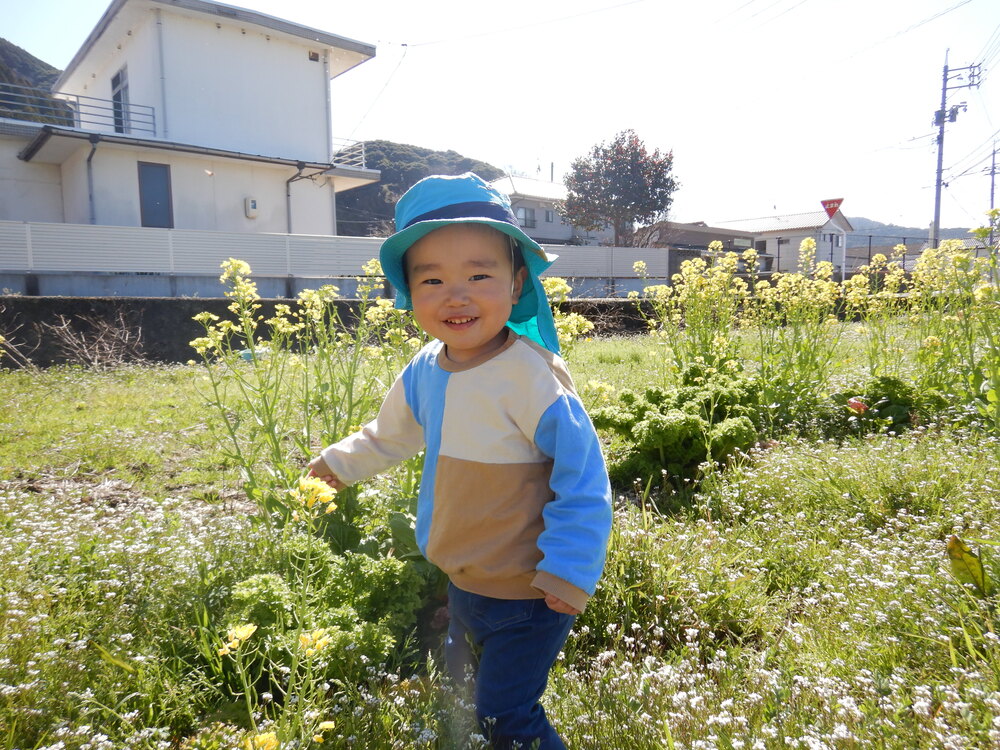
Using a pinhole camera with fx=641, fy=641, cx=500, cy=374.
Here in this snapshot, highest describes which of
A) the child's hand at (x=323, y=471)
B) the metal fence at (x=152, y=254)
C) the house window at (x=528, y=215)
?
the house window at (x=528, y=215)

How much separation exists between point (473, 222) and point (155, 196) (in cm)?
1856

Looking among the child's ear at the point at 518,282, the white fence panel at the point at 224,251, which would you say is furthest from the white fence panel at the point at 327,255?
the child's ear at the point at 518,282

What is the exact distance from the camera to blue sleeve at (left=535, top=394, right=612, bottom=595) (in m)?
1.50

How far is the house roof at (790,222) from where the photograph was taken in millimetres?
43312

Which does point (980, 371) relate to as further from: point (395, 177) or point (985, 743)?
point (395, 177)

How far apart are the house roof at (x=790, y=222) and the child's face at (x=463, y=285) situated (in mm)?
45338

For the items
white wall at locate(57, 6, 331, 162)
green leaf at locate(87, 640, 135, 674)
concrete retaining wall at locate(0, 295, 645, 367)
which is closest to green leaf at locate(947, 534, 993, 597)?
green leaf at locate(87, 640, 135, 674)

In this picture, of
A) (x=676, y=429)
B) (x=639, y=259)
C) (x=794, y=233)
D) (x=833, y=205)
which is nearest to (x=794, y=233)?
(x=794, y=233)

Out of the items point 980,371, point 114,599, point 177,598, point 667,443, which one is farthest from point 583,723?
point 980,371

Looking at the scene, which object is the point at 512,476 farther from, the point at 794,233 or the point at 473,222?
the point at 794,233

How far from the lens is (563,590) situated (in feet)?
4.89

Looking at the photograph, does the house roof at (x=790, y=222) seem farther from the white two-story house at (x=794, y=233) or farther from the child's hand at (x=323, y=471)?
the child's hand at (x=323, y=471)

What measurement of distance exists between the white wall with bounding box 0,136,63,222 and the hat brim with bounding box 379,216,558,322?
20576mm

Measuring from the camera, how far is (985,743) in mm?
1436
